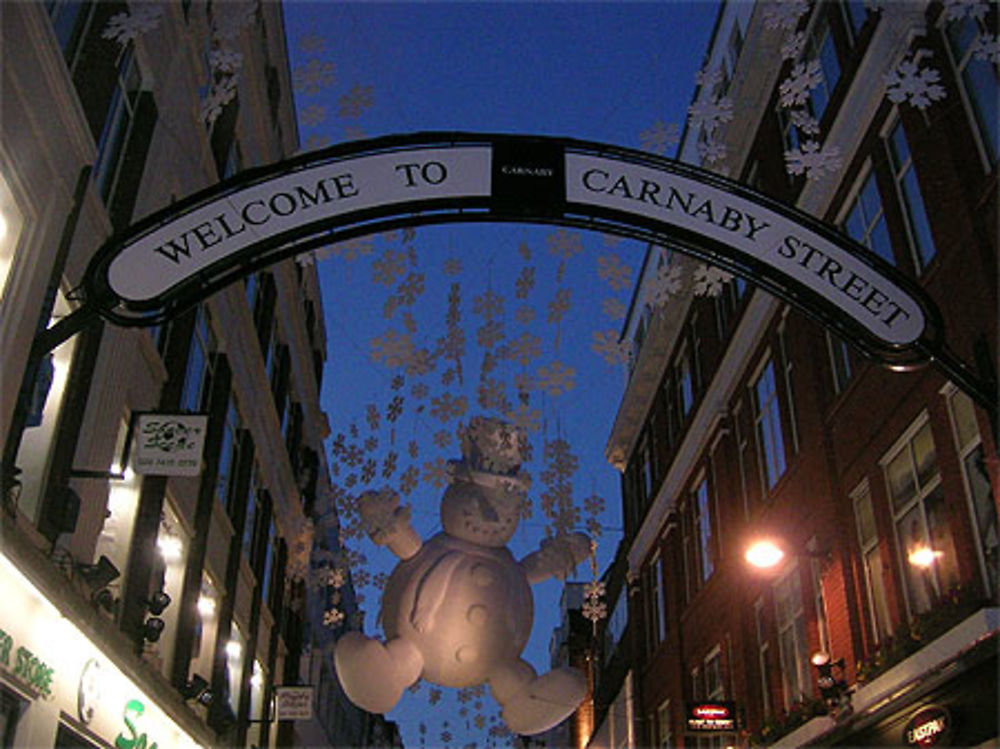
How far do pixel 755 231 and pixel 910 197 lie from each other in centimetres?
778

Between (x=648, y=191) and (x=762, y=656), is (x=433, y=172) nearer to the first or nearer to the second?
(x=648, y=191)

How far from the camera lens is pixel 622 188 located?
673cm

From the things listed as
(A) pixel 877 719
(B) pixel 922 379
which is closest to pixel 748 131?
(B) pixel 922 379

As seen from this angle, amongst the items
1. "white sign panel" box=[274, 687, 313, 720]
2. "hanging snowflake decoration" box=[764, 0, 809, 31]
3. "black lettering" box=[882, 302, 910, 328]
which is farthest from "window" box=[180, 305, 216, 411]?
"black lettering" box=[882, 302, 910, 328]

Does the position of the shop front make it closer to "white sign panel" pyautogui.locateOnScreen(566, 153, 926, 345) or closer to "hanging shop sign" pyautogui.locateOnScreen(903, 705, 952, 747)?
"white sign panel" pyautogui.locateOnScreen(566, 153, 926, 345)

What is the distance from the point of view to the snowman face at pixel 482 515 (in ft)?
28.6

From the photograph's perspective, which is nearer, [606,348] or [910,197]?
[606,348]

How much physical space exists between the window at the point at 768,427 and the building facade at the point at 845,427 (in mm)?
65

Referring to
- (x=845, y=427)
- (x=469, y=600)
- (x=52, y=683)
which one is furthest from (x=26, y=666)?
Answer: (x=845, y=427)

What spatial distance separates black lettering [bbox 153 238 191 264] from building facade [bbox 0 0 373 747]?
42.4 inches

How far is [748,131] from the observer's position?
2073 centimetres

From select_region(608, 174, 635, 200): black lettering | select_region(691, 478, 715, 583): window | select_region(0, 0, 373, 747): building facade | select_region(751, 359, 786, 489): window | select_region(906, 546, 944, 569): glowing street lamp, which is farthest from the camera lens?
select_region(691, 478, 715, 583): window

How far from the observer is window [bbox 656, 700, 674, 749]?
26.4m

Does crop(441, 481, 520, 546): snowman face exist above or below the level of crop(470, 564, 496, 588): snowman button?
above
